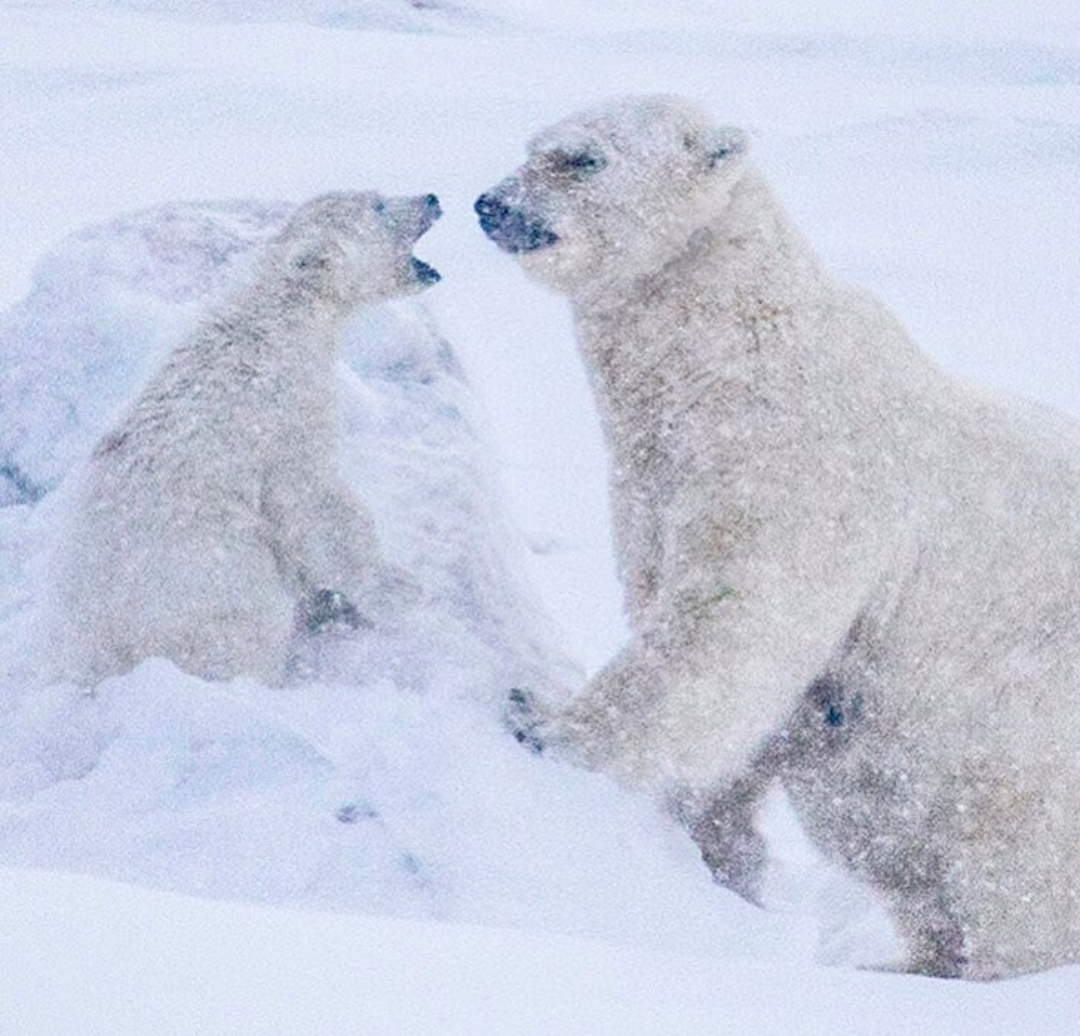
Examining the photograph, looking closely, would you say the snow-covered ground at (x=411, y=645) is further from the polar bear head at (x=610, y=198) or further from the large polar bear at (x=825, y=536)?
the polar bear head at (x=610, y=198)

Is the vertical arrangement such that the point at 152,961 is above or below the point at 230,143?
above

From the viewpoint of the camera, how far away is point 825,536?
12.7 feet

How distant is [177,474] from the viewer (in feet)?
15.1

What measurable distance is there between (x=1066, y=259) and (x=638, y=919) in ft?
33.1

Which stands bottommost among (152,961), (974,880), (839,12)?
(839,12)

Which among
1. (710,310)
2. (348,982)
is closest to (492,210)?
(710,310)

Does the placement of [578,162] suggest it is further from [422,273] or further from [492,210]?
[422,273]

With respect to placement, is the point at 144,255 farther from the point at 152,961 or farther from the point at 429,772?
the point at 152,961

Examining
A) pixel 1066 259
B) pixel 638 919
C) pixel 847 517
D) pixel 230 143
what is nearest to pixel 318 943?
pixel 638 919

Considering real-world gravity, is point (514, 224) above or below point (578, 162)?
below

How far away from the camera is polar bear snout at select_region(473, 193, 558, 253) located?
4.06 m

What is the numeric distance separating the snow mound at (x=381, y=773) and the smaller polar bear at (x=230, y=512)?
0.14 m

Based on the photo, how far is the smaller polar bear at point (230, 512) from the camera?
4.50 meters

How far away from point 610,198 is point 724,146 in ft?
0.85
